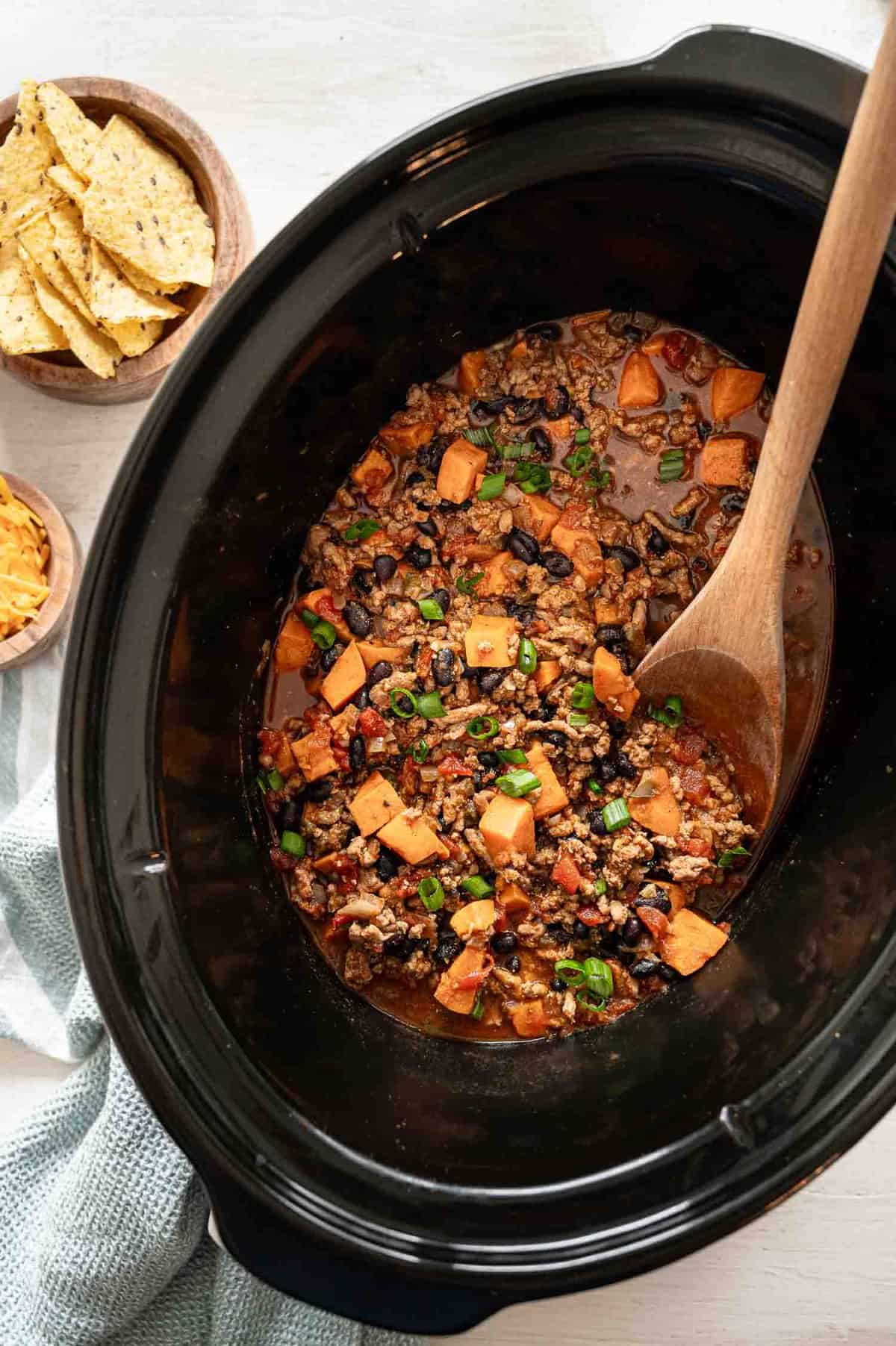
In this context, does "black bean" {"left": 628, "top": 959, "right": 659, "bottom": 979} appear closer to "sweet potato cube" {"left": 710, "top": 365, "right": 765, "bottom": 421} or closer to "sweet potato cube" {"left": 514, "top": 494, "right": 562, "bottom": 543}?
"sweet potato cube" {"left": 514, "top": 494, "right": 562, "bottom": 543}

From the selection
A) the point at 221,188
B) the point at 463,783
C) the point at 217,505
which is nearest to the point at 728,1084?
the point at 463,783

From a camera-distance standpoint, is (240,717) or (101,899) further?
(240,717)

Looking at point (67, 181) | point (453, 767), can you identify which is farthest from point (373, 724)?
point (67, 181)

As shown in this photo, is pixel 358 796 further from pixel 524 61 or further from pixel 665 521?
pixel 524 61

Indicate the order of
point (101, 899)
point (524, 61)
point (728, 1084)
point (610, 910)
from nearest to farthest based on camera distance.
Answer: point (101, 899) < point (728, 1084) < point (610, 910) < point (524, 61)

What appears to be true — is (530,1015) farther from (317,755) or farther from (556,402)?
(556,402)

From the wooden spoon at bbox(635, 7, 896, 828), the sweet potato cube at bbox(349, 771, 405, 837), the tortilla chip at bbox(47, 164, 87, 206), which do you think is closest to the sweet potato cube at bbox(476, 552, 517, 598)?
the wooden spoon at bbox(635, 7, 896, 828)
